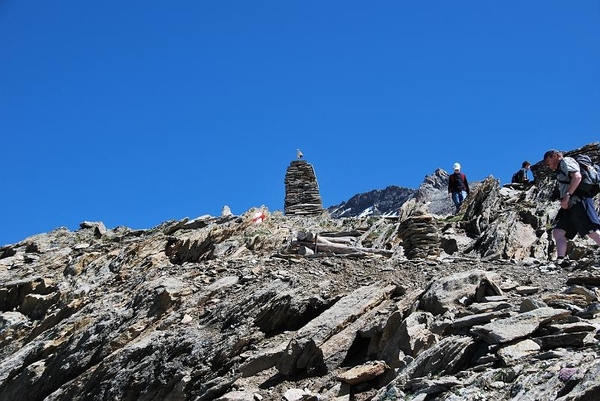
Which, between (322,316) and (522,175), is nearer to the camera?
(322,316)

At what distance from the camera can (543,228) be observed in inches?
758

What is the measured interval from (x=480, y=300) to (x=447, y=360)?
101 inches

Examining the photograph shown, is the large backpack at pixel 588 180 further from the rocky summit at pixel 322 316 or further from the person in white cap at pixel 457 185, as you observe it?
the person in white cap at pixel 457 185

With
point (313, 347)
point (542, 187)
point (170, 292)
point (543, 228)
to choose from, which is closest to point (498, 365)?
point (313, 347)

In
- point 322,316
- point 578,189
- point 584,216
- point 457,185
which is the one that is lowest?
point 322,316

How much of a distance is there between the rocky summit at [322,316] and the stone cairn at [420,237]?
0.04 m

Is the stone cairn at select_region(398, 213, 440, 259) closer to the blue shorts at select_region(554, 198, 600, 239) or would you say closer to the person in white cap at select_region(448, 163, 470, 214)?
the blue shorts at select_region(554, 198, 600, 239)

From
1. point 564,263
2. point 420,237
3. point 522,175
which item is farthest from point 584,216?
point 522,175

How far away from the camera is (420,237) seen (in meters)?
17.0

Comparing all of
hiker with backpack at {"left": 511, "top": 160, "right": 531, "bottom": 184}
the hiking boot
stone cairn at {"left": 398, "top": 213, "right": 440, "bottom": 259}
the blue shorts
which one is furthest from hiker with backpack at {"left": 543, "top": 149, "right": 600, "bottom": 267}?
hiker with backpack at {"left": 511, "top": 160, "right": 531, "bottom": 184}

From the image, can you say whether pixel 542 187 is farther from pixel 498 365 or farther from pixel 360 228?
pixel 498 365

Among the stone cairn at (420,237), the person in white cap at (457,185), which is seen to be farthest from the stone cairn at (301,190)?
the stone cairn at (420,237)

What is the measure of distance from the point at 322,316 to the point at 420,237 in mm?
6036

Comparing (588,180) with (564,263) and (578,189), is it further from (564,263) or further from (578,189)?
(564,263)
